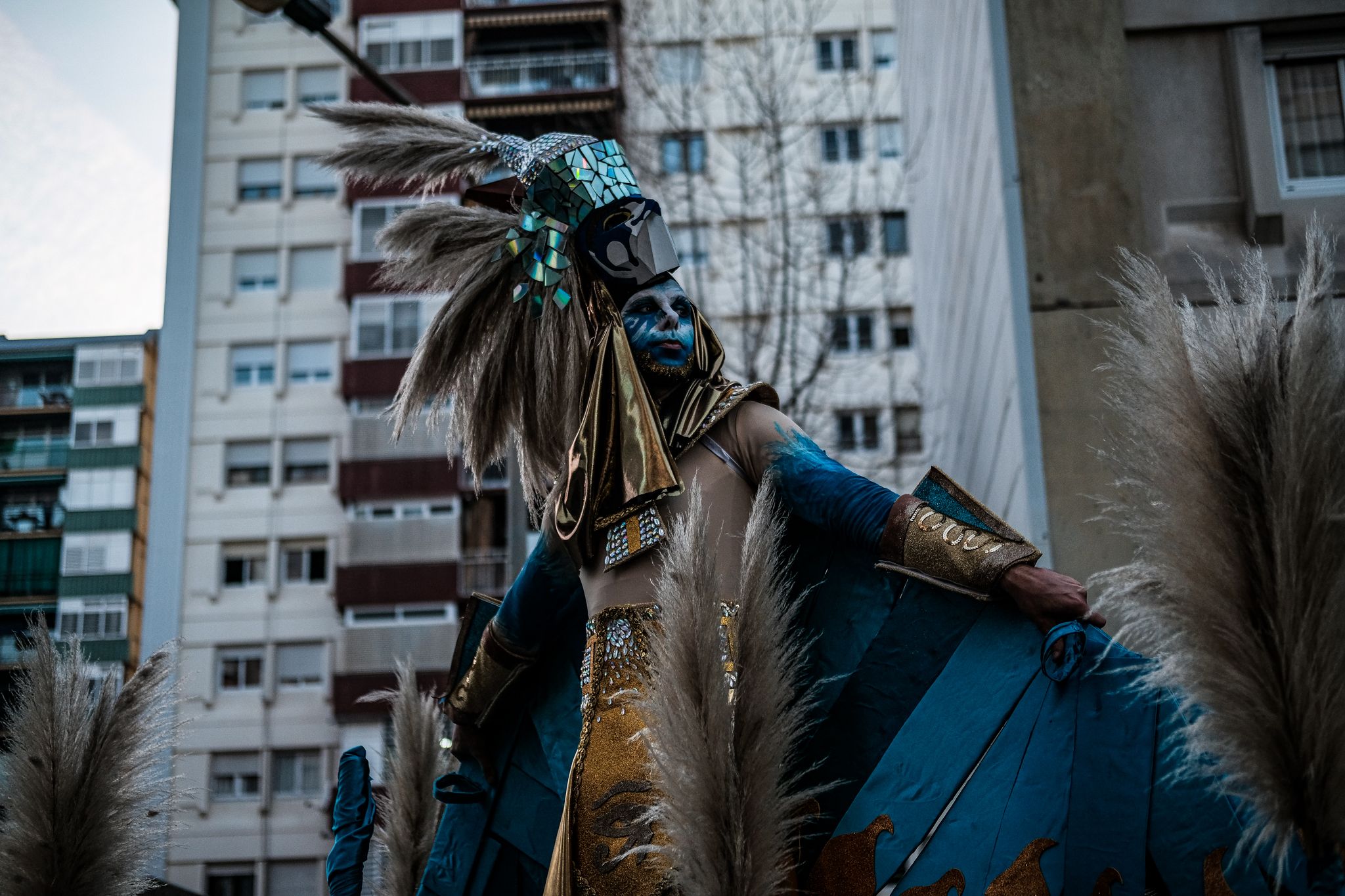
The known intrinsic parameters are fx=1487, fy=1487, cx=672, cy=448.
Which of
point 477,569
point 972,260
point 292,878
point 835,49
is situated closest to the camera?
point 972,260

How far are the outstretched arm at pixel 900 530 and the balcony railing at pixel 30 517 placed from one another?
6346mm

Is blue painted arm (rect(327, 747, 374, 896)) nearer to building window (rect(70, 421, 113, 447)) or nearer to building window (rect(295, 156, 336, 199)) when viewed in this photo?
building window (rect(70, 421, 113, 447))

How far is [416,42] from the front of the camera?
99.3 feet

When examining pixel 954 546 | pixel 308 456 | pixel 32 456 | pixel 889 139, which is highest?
pixel 889 139

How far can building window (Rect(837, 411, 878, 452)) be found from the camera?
2306 centimetres

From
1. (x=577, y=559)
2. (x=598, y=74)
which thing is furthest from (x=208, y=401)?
(x=577, y=559)

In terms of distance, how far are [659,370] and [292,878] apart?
24.5 m

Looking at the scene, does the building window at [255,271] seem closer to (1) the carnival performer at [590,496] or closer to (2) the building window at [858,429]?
(2) the building window at [858,429]

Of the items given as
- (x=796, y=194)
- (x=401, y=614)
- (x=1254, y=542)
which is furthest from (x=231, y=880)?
(x=1254, y=542)

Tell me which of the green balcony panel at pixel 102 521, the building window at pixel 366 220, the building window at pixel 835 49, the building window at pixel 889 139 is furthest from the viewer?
the building window at pixel 366 220

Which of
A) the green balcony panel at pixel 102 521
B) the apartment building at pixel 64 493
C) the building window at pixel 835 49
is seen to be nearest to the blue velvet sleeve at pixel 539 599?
the apartment building at pixel 64 493

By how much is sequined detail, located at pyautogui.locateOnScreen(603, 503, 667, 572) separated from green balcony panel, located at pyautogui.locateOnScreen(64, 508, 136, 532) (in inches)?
343

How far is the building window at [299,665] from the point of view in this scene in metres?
28.0

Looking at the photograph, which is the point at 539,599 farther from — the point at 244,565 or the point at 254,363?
the point at 254,363
